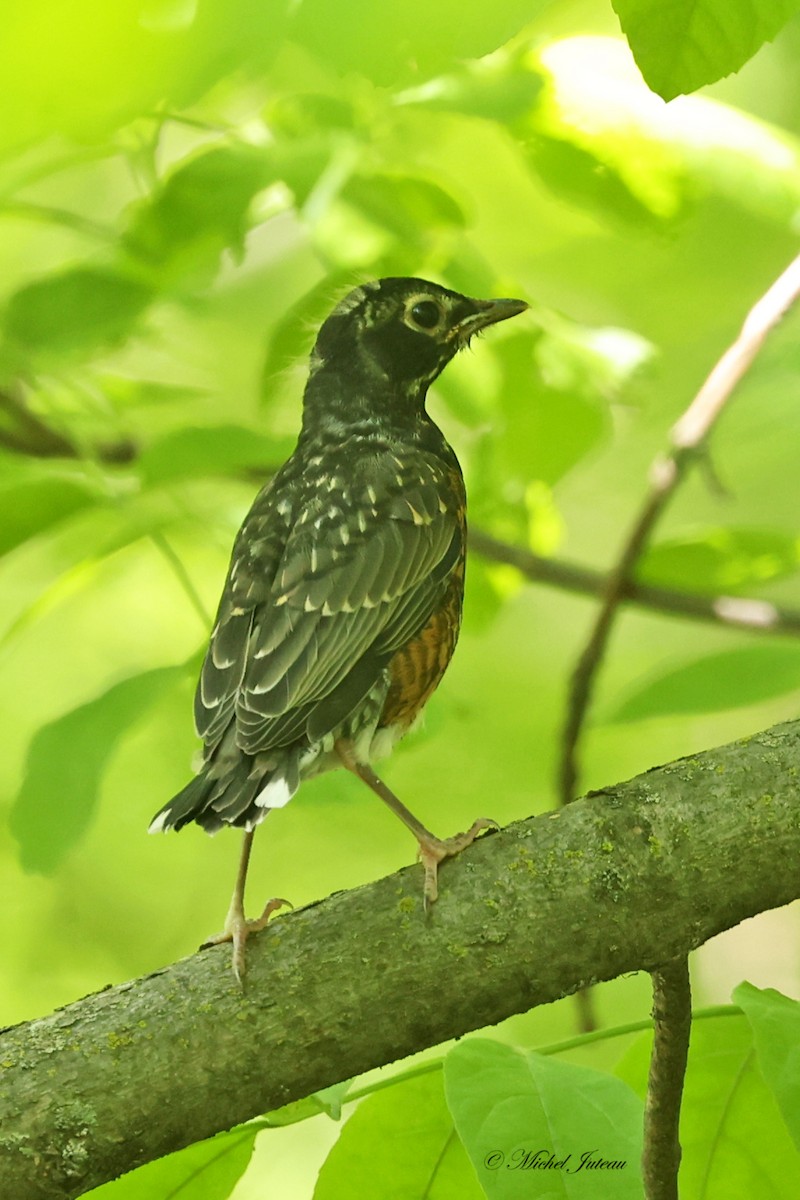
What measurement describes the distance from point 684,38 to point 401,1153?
5.33ft

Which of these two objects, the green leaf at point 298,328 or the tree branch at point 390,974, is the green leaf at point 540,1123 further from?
the green leaf at point 298,328

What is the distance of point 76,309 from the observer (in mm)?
2992

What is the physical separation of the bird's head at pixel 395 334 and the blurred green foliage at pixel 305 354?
0.13 meters

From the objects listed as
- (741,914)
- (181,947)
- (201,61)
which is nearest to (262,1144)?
(741,914)

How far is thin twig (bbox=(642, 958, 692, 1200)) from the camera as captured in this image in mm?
2131

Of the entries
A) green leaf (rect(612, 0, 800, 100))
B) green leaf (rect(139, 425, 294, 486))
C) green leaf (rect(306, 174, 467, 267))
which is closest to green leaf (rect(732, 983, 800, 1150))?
green leaf (rect(612, 0, 800, 100))

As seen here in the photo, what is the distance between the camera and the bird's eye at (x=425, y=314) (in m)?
3.87

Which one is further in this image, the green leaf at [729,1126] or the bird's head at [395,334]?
the bird's head at [395,334]

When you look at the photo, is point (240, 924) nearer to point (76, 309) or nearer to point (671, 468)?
point (76, 309)

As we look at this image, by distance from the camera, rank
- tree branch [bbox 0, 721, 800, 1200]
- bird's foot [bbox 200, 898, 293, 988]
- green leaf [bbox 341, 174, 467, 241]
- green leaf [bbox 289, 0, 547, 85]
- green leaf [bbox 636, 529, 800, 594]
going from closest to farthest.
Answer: green leaf [bbox 289, 0, 547, 85]
tree branch [bbox 0, 721, 800, 1200]
bird's foot [bbox 200, 898, 293, 988]
green leaf [bbox 341, 174, 467, 241]
green leaf [bbox 636, 529, 800, 594]

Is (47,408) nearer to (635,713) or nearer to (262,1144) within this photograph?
(635,713)

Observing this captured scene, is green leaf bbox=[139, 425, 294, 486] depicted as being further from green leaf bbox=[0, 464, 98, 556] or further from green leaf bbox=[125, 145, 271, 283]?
green leaf bbox=[125, 145, 271, 283]

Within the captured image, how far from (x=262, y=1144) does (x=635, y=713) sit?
4.05 ft

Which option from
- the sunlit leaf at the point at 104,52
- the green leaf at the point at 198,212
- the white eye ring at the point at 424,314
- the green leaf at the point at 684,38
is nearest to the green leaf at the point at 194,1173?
the sunlit leaf at the point at 104,52
